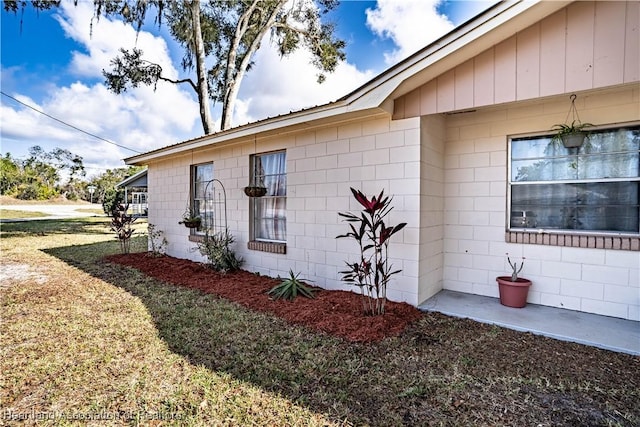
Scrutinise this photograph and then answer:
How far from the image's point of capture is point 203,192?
272 inches

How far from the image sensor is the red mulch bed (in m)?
3.28

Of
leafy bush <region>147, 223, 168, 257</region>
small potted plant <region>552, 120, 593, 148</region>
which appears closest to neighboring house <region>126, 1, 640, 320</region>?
small potted plant <region>552, 120, 593, 148</region>

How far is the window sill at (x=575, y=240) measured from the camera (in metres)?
3.38

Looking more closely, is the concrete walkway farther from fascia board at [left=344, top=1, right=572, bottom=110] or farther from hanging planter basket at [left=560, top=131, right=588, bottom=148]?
fascia board at [left=344, top=1, right=572, bottom=110]

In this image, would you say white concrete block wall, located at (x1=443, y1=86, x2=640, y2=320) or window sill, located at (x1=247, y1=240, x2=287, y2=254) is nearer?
white concrete block wall, located at (x1=443, y1=86, x2=640, y2=320)

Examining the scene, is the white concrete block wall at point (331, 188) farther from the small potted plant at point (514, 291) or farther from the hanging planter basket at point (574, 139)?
the hanging planter basket at point (574, 139)

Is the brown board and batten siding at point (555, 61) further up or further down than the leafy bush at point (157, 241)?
further up

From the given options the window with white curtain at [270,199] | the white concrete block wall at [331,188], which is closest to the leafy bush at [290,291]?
the white concrete block wall at [331,188]

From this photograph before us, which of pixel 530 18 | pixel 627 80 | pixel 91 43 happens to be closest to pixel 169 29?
pixel 91 43

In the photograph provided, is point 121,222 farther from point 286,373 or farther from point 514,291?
point 514,291

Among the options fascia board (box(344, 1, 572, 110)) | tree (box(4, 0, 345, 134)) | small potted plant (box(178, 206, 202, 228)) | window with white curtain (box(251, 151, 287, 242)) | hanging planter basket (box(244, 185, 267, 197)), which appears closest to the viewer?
fascia board (box(344, 1, 572, 110))

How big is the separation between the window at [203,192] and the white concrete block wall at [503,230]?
4803 mm

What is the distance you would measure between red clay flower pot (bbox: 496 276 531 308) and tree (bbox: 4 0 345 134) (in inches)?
414

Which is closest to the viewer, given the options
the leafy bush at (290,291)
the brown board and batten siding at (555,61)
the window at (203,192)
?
the brown board and batten siding at (555,61)
